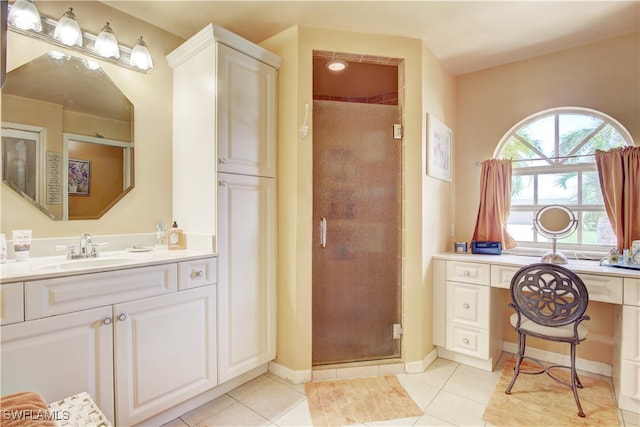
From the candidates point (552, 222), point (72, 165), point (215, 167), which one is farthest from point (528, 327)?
point (72, 165)

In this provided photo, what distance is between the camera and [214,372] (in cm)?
187

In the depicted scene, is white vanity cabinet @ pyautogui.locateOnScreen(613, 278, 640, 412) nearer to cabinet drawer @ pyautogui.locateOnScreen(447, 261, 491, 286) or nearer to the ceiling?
cabinet drawer @ pyautogui.locateOnScreen(447, 261, 491, 286)

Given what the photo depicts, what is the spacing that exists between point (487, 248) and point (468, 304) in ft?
1.77

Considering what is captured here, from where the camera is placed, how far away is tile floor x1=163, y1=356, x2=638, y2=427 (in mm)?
1757

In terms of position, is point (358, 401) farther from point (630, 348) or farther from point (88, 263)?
point (88, 263)

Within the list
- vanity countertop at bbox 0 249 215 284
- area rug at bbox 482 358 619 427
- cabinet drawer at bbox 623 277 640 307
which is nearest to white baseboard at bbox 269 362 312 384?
vanity countertop at bbox 0 249 215 284

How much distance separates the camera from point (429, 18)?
82.6 inches

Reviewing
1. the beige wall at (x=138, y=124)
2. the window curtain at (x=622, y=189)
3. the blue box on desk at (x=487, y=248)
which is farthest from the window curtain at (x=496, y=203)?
the beige wall at (x=138, y=124)

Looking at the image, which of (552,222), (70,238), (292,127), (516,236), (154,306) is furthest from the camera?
(516,236)

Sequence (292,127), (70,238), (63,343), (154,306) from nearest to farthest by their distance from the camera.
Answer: (63,343) → (154,306) → (70,238) → (292,127)

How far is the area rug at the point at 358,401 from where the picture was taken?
179 cm

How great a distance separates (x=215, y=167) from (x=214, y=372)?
1250 millimetres

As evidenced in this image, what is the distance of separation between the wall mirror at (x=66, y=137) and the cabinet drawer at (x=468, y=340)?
8.47ft

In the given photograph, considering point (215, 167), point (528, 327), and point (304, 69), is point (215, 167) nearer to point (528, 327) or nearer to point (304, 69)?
point (304, 69)
